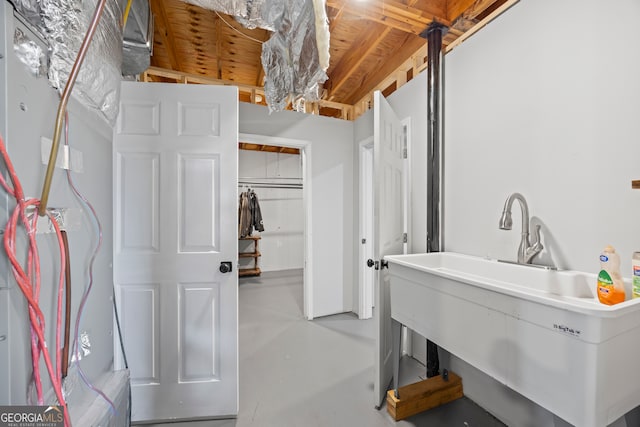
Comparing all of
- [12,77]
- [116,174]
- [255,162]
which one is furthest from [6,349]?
[255,162]

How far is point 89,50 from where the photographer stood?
3.38 feet

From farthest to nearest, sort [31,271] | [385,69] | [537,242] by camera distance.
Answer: [385,69]
[537,242]
[31,271]

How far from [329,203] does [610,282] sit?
→ 8.35ft

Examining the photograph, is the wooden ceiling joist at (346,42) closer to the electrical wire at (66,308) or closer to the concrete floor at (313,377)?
the electrical wire at (66,308)

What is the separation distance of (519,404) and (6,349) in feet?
7.35

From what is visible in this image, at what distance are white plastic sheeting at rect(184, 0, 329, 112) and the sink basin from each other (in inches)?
46.5

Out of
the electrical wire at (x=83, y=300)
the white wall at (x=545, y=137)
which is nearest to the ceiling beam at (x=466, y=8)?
the white wall at (x=545, y=137)

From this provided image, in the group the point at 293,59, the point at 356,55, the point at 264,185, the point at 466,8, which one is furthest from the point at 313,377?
the point at 264,185

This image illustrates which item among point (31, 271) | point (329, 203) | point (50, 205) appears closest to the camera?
point (31, 271)

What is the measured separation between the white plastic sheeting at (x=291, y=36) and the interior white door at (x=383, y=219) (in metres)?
0.53

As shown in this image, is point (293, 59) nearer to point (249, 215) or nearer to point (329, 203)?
point (329, 203)

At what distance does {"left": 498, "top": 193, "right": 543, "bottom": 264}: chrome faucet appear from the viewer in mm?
1368

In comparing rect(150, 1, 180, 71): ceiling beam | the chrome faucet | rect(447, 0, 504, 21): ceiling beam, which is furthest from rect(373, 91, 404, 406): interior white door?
rect(150, 1, 180, 71): ceiling beam

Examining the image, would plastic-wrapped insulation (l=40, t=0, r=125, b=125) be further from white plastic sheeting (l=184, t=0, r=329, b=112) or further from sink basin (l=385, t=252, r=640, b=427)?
sink basin (l=385, t=252, r=640, b=427)
